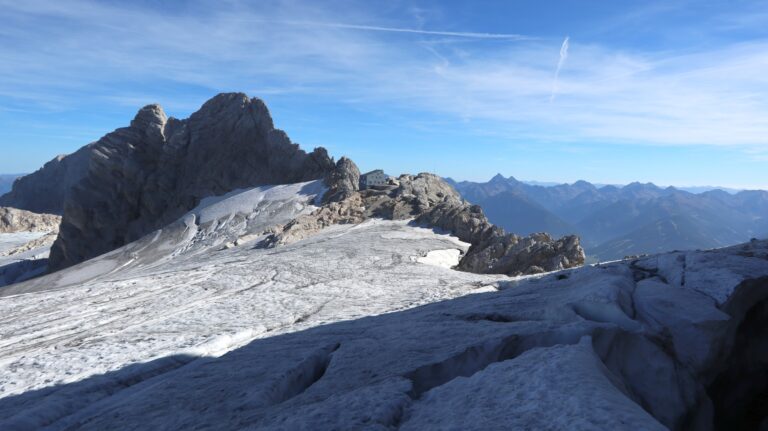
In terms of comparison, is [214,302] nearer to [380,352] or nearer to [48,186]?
[380,352]

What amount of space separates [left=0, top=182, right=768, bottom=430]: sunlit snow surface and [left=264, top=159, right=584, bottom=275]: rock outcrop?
1170 centimetres

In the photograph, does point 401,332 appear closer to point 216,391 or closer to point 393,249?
point 216,391

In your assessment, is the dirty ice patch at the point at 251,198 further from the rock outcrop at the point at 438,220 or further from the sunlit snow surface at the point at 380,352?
the sunlit snow surface at the point at 380,352

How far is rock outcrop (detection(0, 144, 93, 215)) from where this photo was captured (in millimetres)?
152750

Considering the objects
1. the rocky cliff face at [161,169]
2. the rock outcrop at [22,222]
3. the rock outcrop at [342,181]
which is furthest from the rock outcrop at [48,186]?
the rock outcrop at [342,181]

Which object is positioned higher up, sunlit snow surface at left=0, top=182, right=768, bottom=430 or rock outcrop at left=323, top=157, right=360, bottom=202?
rock outcrop at left=323, top=157, right=360, bottom=202

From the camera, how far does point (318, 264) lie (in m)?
29.9

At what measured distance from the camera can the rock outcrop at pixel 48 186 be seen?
153 meters

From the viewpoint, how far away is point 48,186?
158 metres

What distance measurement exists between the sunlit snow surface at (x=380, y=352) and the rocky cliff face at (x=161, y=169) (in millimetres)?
47186

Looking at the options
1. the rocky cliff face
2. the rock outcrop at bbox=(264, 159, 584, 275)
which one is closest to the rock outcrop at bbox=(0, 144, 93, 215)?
the rocky cliff face

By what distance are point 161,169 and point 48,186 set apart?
4405 inches

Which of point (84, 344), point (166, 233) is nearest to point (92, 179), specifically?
point (166, 233)

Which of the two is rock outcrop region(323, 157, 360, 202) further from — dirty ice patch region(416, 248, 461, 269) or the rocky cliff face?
dirty ice patch region(416, 248, 461, 269)
